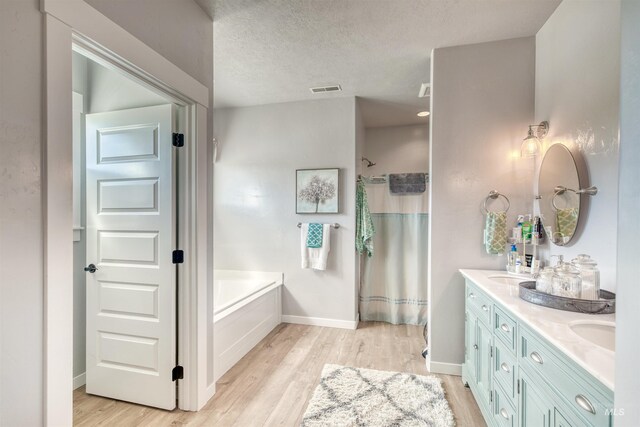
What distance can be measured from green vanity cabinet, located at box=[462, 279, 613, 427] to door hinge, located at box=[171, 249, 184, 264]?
185cm

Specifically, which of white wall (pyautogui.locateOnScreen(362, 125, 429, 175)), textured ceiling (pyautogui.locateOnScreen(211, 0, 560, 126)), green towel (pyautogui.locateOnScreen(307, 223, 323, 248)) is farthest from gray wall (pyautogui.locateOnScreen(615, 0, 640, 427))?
white wall (pyautogui.locateOnScreen(362, 125, 429, 175))

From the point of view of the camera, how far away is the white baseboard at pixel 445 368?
233 centimetres

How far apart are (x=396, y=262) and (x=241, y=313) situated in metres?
1.96

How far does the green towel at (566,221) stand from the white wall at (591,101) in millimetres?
52

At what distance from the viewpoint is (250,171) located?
3.61 m

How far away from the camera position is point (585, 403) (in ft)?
2.79

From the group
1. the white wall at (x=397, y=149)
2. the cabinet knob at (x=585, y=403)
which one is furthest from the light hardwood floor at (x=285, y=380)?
the white wall at (x=397, y=149)

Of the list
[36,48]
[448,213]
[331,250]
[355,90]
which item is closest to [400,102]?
[355,90]

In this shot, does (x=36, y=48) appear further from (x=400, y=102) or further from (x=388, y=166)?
(x=388, y=166)

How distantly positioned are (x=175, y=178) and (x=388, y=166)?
3.08 metres

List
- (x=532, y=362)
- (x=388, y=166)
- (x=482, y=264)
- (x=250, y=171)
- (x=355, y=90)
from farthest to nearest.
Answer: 1. (x=388, y=166)
2. (x=250, y=171)
3. (x=355, y=90)
4. (x=482, y=264)
5. (x=532, y=362)

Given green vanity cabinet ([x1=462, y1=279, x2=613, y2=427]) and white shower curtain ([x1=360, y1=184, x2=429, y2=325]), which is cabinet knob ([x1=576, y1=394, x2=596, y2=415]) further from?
white shower curtain ([x1=360, y1=184, x2=429, y2=325])

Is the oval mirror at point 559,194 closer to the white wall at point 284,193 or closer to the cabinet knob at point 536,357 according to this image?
the cabinet knob at point 536,357

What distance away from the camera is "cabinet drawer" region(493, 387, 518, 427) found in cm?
136
